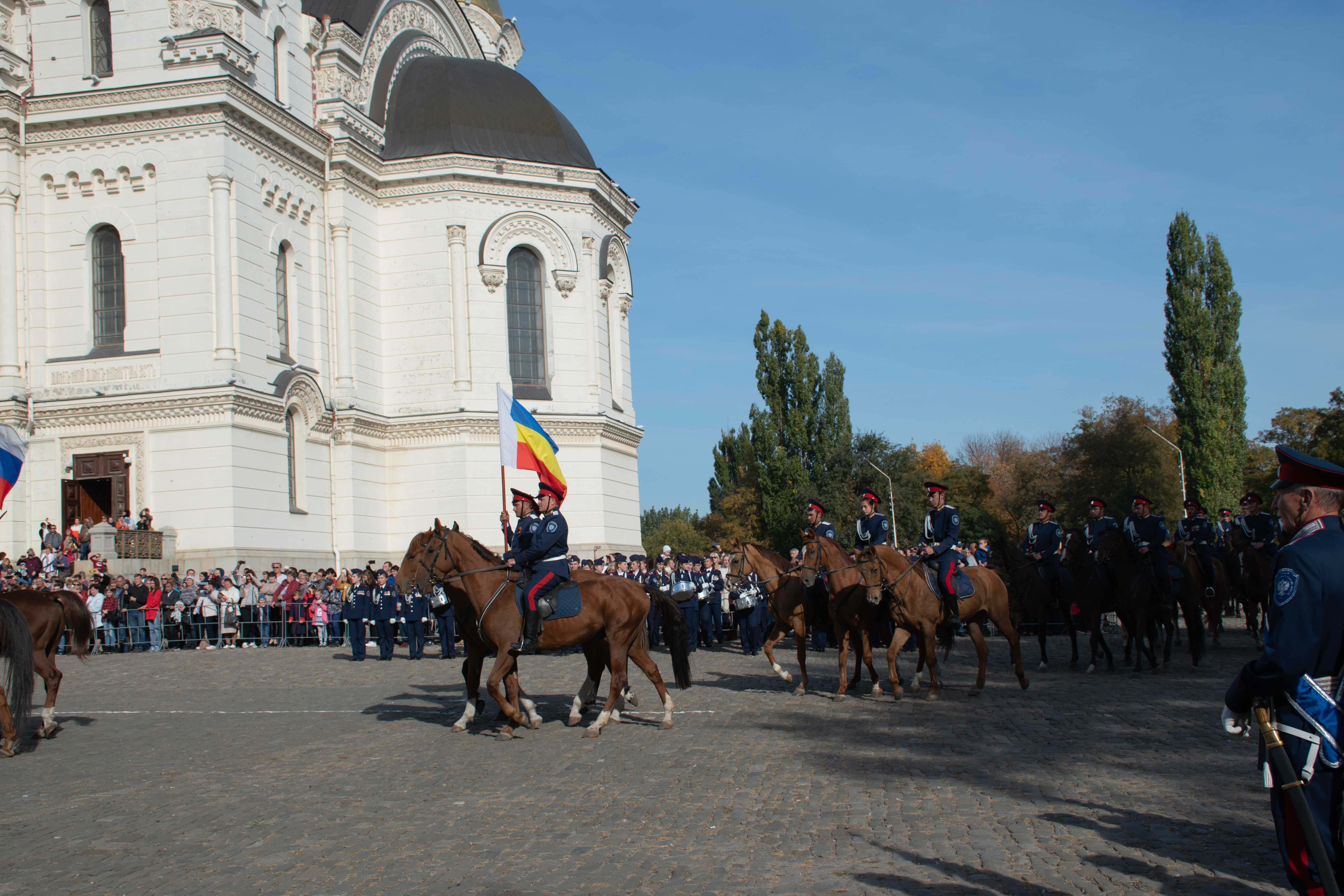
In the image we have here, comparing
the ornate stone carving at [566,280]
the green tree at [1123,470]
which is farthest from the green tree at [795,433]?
the ornate stone carving at [566,280]

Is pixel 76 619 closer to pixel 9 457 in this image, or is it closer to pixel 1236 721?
pixel 9 457

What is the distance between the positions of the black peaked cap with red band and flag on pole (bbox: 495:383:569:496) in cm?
1617

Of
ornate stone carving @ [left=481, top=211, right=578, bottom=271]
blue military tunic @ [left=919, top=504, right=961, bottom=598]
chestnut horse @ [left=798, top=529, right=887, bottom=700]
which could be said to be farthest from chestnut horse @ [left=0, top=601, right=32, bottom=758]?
ornate stone carving @ [left=481, top=211, right=578, bottom=271]

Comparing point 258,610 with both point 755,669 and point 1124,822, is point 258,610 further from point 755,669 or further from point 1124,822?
point 1124,822

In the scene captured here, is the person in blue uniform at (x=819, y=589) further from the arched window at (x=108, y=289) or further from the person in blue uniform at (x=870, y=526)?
the arched window at (x=108, y=289)

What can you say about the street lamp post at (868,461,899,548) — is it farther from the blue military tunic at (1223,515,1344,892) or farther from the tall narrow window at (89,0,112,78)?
the blue military tunic at (1223,515,1344,892)

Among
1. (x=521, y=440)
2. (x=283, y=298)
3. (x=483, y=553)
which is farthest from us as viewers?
(x=283, y=298)

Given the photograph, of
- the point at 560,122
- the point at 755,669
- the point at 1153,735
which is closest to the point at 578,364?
the point at 560,122

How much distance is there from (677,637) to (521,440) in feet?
29.4

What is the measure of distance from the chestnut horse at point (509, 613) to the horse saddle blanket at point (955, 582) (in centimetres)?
404

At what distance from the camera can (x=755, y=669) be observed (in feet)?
65.8

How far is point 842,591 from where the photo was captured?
597 inches

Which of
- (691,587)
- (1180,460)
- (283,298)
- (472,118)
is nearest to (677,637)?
(691,587)

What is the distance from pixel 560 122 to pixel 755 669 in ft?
96.6
